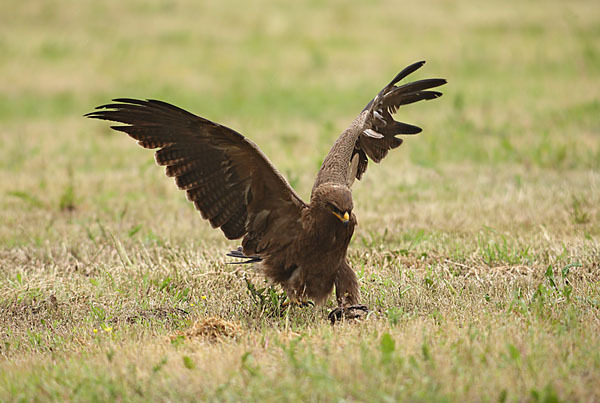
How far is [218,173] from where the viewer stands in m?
5.29

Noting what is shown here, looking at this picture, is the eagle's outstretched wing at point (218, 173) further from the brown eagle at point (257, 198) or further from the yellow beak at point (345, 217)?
the yellow beak at point (345, 217)

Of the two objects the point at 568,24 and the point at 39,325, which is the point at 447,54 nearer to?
the point at 568,24

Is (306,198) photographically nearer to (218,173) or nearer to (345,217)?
(218,173)

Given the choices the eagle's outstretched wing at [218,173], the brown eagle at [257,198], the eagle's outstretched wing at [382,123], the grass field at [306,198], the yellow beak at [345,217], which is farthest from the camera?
the eagle's outstretched wing at [382,123]

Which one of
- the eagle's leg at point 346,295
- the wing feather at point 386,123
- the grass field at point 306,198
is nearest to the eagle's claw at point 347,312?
the eagle's leg at point 346,295

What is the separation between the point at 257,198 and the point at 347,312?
1085 millimetres

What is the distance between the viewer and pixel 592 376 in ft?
12.2

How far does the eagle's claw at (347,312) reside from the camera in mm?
5184

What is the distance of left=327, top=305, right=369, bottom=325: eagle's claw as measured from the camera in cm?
518

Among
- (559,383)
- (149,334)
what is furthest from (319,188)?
(559,383)

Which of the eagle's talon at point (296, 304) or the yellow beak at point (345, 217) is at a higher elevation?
the yellow beak at point (345, 217)

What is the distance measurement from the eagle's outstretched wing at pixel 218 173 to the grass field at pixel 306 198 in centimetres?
61

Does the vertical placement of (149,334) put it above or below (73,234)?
below

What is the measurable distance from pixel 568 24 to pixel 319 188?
1704cm
